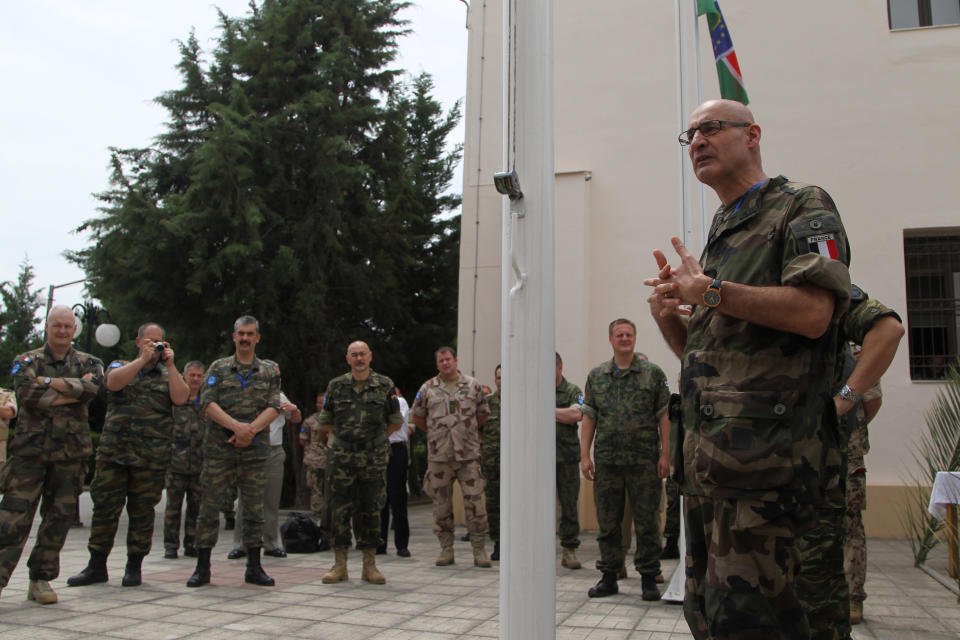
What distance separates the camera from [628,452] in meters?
6.27

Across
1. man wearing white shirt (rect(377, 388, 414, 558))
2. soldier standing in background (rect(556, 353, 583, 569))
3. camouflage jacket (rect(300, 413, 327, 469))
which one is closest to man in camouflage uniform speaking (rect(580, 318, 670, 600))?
soldier standing in background (rect(556, 353, 583, 569))

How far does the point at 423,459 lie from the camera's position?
2003cm

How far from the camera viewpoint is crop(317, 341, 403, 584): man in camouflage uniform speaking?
6.99 meters

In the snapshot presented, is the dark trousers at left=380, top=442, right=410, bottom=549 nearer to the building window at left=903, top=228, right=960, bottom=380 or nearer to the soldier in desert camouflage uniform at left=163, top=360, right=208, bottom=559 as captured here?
the soldier in desert camouflage uniform at left=163, top=360, right=208, bottom=559

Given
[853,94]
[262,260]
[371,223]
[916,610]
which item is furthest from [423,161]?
[916,610]

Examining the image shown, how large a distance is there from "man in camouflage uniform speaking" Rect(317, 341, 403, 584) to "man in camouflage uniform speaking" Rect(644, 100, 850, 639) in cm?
481

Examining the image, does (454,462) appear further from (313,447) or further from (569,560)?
(313,447)

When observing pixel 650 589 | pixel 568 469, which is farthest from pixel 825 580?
pixel 568 469

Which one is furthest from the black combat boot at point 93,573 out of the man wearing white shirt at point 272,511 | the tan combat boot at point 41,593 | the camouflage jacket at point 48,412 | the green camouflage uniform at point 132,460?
the man wearing white shirt at point 272,511

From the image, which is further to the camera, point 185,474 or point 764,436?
point 185,474

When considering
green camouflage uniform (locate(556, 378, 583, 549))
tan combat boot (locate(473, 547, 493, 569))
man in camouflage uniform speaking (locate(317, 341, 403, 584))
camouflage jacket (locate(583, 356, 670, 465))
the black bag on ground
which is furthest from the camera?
the black bag on ground

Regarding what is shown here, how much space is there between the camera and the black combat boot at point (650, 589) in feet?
19.6

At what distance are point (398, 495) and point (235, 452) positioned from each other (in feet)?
8.73

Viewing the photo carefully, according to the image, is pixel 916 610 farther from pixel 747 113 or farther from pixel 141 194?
pixel 141 194
